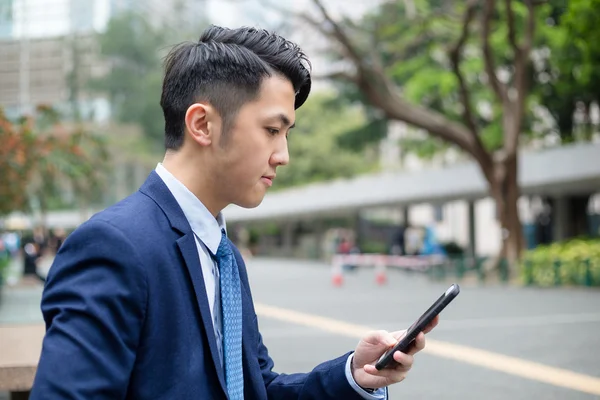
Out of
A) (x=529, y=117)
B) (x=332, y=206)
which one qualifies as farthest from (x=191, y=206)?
(x=332, y=206)

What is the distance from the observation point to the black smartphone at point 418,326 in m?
1.77

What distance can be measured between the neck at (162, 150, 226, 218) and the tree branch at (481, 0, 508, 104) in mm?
17571

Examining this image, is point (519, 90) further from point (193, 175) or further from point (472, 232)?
point (193, 175)

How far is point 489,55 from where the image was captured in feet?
64.6

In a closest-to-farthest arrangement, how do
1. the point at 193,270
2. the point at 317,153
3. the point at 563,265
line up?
1. the point at 193,270
2. the point at 563,265
3. the point at 317,153

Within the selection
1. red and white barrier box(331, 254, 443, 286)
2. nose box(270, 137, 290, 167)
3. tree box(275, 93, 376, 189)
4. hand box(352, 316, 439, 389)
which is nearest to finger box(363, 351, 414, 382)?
hand box(352, 316, 439, 389)

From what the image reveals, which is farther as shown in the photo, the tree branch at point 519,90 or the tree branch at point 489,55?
the tree branch at point 519,90

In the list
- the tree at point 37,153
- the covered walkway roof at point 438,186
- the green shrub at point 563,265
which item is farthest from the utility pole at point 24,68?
the covered walkway roof at point 438,186

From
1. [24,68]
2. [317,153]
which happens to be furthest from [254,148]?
[317,153]

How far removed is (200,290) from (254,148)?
0.34 metres

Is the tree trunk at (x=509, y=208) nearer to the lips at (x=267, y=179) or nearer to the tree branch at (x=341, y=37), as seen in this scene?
the tree branch at (x=341, y=37)

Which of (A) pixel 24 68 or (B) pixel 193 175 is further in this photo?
(A) pixel 24 68

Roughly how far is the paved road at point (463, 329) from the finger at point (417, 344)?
474 centimetres

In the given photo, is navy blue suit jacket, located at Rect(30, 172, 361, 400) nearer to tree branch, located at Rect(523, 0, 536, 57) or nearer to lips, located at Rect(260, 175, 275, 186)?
lips, located at Rect(260, 175, 275, 186)
